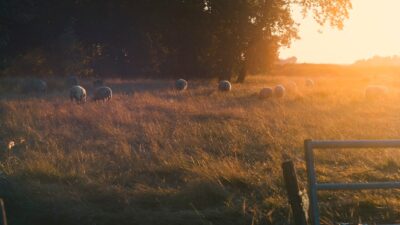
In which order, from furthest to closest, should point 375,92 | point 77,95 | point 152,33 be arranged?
point 152,33
point 375,92
point 77,95

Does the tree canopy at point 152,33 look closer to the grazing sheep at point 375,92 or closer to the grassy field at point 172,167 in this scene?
the grazing sheep at point 375,92

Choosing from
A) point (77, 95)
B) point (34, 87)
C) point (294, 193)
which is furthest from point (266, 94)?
point (294, 193)

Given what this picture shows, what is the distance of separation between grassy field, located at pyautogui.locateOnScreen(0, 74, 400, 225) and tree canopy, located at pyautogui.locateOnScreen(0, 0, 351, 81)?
84.0 feet

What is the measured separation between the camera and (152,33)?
Result: 4397 centimetres

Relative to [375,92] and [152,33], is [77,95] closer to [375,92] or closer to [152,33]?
[375,92]

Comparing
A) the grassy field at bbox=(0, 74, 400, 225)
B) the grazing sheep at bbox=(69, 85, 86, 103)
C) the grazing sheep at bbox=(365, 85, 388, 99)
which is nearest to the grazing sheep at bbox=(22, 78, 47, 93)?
the grazing sheep at bbox=(69, 85, 86, 103)

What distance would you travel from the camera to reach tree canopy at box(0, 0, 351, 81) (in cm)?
4203

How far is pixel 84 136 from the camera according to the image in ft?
43.8

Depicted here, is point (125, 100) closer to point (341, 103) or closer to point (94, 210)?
point (341, 103)

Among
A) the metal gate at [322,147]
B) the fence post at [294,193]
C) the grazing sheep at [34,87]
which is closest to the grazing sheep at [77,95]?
the grazing sheep at [34,87]

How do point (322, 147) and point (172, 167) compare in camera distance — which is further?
point (172, 167)

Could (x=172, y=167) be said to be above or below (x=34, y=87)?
above

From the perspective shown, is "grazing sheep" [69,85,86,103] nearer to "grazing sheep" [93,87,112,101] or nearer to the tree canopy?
"grazing sheep" [93,87,112,101]

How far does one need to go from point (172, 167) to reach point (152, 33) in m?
35.5
